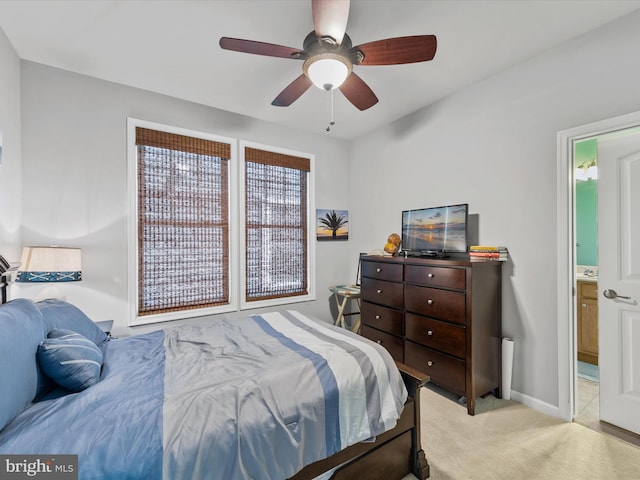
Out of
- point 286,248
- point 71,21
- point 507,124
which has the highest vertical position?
point 71,21

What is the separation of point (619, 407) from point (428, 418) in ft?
4.37

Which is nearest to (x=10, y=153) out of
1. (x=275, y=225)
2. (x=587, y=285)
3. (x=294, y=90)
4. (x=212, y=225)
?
(x=212, y=225)

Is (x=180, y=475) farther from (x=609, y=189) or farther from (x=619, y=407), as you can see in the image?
(x=609, y=189)

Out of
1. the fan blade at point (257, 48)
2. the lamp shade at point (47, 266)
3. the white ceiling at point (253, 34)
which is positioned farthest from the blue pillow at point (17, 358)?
Answer: the white ceiling at point (253, 34)

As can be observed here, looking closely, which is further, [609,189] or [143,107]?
[143,107]

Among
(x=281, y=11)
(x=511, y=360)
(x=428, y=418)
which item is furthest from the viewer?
(x=511, y=360)

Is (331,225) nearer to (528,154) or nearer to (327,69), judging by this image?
(528,154)

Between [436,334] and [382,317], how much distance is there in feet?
2.13

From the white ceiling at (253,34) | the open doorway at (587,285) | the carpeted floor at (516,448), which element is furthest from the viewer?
the open doorway at (587,285)

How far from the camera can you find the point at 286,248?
3.84m

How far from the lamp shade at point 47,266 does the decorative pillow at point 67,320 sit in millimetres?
326

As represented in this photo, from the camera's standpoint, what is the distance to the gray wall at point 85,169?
94.3 inches

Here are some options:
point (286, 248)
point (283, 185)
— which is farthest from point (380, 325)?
point (283, 185)

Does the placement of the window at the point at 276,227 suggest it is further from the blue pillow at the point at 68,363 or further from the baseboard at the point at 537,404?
the baseboard at the point at 537,404
